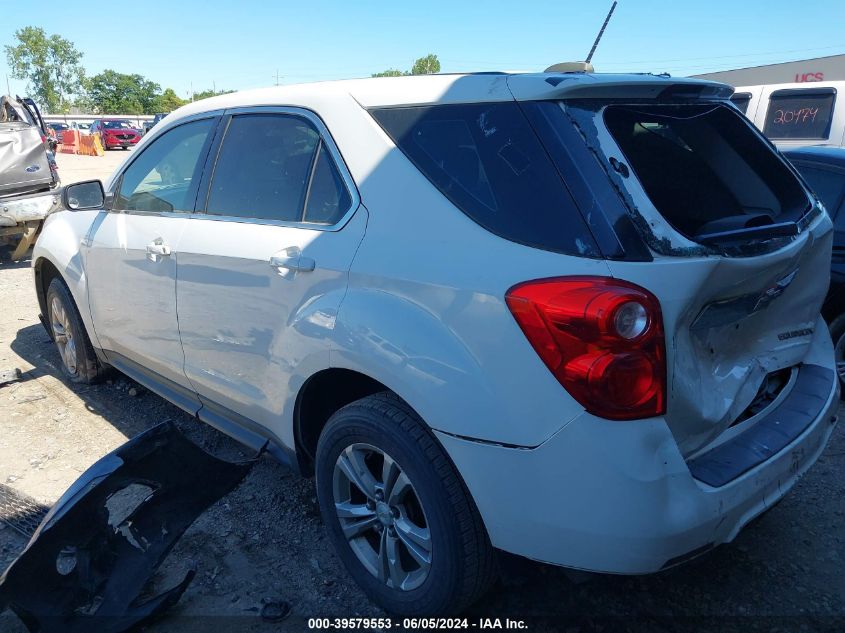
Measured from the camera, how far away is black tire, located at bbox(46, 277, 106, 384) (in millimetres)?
4398

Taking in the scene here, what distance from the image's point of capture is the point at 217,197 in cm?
307

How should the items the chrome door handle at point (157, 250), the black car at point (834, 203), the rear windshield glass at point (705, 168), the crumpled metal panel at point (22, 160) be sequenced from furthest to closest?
the crumpled metal panel at point (22, 160) < the black car at point (834, 203) < the chrome door handle at point (157, 250) < the rear windshield glass at point (705, 168)

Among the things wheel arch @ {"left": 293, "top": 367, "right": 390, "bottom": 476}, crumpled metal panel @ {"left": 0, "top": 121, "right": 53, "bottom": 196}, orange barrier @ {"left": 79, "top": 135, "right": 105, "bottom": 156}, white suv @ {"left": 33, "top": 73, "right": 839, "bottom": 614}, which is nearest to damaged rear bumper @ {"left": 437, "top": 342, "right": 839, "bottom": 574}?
white suv @ {"left": 33, "top": 73, "right": 839, "bottom": 614}

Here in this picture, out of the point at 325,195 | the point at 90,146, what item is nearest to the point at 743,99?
the point at 325,195

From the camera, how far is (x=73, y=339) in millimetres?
4492

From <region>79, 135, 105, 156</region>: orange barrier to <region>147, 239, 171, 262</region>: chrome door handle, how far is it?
104ft

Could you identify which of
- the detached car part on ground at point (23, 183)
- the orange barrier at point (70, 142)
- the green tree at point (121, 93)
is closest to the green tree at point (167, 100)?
the green tree at point (121, 93)

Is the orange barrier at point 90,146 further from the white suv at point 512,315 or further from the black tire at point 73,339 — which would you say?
the white suv at point 512,315

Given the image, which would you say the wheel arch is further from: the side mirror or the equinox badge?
the side mirror

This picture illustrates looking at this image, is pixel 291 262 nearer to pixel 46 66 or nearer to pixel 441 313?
pixel 441 313

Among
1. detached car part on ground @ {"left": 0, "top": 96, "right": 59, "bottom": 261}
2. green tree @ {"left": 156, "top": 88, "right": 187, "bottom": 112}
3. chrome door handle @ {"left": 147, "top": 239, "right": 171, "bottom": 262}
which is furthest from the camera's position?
green tree @ {"left": 156, "top": 88, "right": 187, "bottom": 112}

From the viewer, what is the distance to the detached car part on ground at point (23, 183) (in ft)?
27.8

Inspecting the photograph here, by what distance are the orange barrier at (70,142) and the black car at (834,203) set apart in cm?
3536

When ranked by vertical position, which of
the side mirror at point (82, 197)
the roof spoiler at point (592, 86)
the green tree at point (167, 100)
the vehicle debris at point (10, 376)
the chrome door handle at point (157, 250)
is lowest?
the green tree at point (167, 100)
